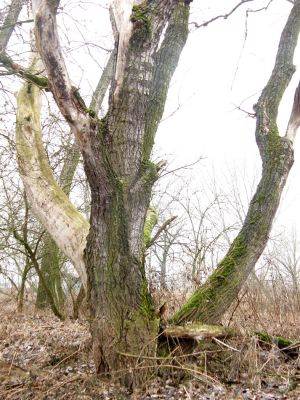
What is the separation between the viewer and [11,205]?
301 inches

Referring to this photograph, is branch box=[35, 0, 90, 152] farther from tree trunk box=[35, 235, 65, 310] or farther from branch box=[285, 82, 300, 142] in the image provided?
tree trunk box=[35, 235, 65, 310]

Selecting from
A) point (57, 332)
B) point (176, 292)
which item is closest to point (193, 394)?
point (176, 292)

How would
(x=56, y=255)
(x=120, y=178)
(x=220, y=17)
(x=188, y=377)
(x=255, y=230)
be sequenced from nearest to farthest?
(x=188, y=377), (x=120, y=178), (x=255, y=230), (x=220, y=17), (x=56, y=255)

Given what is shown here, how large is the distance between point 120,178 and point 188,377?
180 cm

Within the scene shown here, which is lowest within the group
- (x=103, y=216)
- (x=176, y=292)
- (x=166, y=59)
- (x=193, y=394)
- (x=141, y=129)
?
(x=193, y=394)

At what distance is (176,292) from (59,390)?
7.75 ft

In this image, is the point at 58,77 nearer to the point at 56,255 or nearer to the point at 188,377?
the point at 188,377

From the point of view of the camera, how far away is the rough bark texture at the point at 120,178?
307 centimetres

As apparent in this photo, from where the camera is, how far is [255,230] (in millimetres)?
3756

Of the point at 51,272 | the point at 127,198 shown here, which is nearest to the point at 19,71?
the point at 127,198

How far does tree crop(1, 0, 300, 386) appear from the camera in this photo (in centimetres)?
310

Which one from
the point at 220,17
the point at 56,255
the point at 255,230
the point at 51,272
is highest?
the point at 220,17

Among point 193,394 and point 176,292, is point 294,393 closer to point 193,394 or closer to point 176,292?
point 193,394

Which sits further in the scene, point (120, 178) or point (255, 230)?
point (255, 230)
